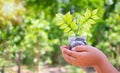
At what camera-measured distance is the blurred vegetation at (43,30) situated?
2.80 metres

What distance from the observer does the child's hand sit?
3.96 feet

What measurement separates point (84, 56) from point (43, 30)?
165 cm

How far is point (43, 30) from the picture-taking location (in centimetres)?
283

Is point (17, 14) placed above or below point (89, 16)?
above

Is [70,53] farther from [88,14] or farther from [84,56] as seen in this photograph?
[88,14]

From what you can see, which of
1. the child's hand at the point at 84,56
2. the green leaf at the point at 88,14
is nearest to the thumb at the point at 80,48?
the child's hand at the point at 84,56

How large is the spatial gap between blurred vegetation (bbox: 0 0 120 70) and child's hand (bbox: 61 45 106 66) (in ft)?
4.89

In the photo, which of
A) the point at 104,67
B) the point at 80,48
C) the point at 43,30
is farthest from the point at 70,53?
the point at 43,30

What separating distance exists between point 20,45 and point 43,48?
222mm

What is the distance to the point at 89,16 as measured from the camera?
139cm

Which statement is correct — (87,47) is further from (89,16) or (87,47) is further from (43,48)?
(43,48)

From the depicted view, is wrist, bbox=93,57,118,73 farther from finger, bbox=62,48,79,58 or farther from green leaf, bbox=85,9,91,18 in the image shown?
green leaf, bbox=85,9,91,18

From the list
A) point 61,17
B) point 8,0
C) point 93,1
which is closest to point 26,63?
point 8,0

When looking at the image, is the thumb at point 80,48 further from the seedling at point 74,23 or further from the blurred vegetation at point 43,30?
the blurred vegetation at point 43,30
